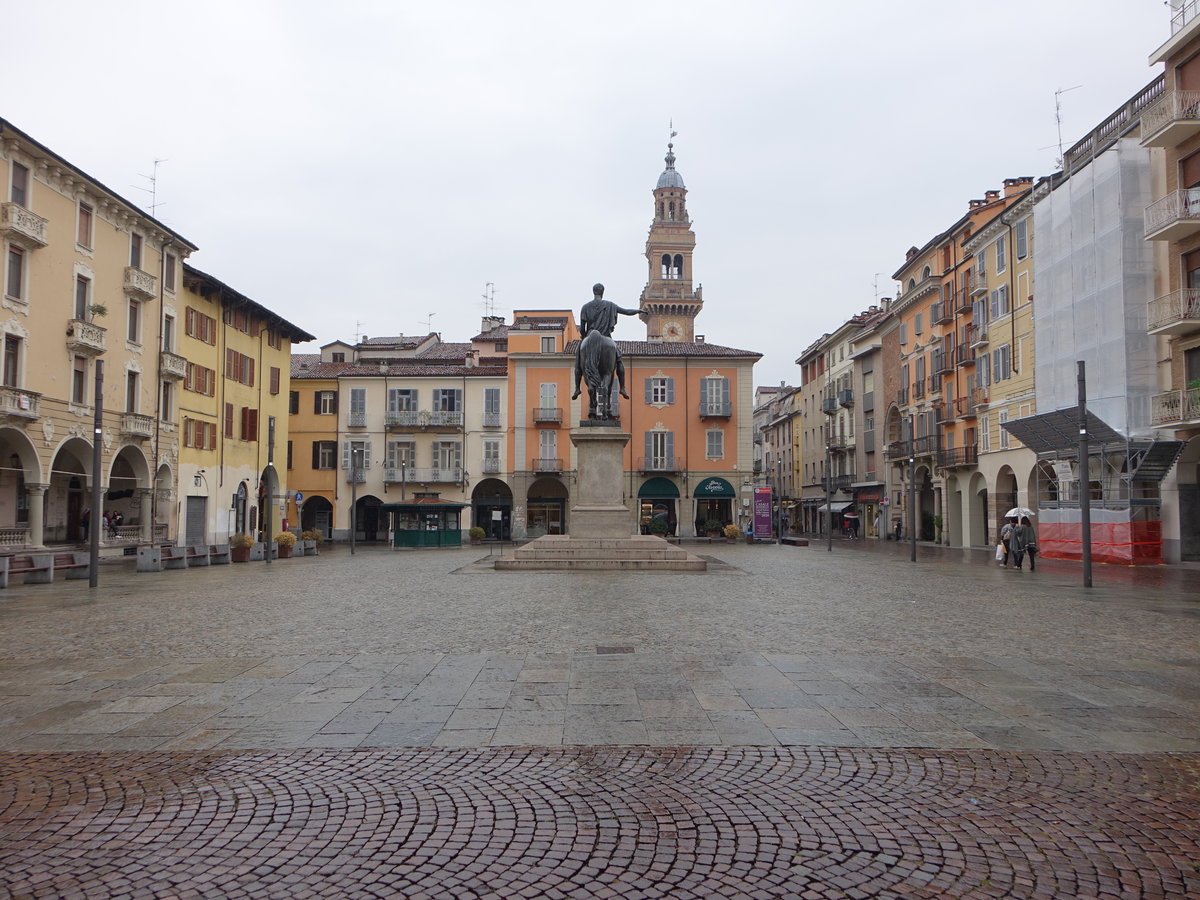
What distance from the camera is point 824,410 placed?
66.6 meters

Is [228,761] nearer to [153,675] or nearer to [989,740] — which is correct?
[153,675]

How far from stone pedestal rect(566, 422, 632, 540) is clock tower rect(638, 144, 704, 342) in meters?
66.4

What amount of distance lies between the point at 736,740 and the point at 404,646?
198 inches

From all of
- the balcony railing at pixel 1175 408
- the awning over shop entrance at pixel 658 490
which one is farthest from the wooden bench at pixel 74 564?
the awning over shop entrance at pixel 658 490

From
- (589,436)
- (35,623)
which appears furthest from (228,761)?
(589,436)

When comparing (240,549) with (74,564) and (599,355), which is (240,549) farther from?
(599,355)

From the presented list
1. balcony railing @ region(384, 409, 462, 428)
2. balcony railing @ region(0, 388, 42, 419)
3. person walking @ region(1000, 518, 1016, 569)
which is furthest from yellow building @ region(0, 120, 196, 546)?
person walking @ region(1000, 518, 1016, 569)

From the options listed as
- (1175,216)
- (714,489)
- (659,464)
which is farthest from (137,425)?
(1175,216)

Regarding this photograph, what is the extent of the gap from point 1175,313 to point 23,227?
34442 millimetres

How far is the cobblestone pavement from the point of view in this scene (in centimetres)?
390

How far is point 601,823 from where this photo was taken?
14.5 ft

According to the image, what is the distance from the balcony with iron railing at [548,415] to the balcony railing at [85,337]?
89.8 ft

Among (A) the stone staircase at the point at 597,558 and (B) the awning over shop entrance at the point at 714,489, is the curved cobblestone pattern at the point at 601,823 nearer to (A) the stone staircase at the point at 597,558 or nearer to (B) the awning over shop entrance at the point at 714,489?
(A) the stone staircase at the point at 597,558

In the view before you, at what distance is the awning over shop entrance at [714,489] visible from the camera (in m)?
54.7
